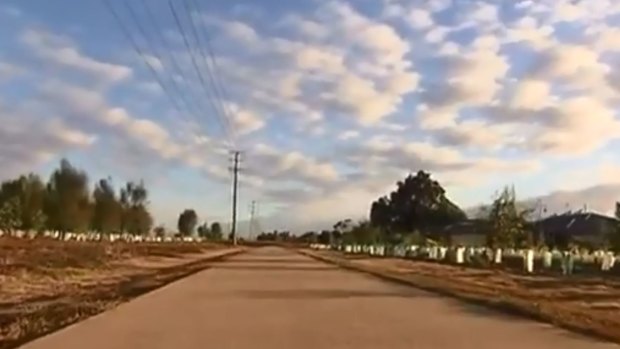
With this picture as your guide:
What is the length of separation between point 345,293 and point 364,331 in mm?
→ 11348

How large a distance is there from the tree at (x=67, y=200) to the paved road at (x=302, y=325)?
87.5 metres

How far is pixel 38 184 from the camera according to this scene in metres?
111

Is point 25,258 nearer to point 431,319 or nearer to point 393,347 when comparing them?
point 431,319

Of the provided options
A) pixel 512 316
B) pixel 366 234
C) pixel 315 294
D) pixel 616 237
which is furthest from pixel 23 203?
pixel 512 316

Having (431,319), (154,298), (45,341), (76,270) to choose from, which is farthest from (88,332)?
(76,270)

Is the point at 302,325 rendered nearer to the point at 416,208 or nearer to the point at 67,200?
the point at 67,200

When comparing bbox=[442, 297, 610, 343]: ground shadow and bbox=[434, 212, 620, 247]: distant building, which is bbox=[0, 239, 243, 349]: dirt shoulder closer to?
bbox=[442, 297, 610, 343]: ground shadow

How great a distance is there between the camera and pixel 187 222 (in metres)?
194

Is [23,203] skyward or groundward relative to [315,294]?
skyward

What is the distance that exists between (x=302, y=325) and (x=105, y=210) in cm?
11329

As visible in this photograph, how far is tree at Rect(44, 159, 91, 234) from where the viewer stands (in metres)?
110

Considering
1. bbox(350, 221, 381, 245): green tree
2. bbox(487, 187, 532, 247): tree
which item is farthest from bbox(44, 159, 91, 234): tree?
bbox(487, 187, 532, 247): tree

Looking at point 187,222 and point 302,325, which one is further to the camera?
point 187,222

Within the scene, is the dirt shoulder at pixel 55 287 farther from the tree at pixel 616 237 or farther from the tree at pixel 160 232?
the tree at pixel 160 232
